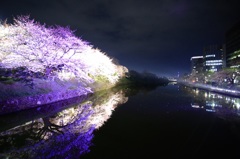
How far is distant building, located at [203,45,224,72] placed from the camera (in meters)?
132

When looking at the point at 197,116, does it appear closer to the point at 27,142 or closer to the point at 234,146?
the point at 234,146

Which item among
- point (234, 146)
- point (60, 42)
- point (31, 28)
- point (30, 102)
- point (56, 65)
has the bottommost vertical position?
point (234, 146)

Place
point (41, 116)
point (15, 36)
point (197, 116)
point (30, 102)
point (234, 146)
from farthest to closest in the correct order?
point (15, 36), point (30, 102), point (197, 116), point (41, 116), point (234, 146)

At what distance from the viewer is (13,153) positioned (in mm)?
7051

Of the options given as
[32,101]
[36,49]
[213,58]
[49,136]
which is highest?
[213,58]

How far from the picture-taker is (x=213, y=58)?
448ft

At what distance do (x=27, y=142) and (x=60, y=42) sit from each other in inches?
628

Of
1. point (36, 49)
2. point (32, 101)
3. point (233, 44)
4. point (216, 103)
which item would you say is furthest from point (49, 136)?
point (233, 44)

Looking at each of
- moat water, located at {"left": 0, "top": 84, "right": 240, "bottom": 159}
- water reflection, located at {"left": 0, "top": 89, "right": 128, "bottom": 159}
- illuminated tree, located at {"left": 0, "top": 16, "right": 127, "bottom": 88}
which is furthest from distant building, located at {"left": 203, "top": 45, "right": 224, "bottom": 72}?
water reflection, located at {"left": 0, "top": 89, "right": 128, "bottom": 159}

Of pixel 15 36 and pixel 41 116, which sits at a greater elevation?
pixel 15 36

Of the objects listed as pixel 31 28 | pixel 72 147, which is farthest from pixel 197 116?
pixel 31 28

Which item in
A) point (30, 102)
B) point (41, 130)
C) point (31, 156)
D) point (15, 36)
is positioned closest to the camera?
point (31, 156)

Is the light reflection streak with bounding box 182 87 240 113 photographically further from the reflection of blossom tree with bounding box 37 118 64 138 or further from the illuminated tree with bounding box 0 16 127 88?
the illuminated tree with bounding box 0 16 127 88

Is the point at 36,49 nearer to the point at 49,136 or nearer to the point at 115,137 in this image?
the point at 49,136
